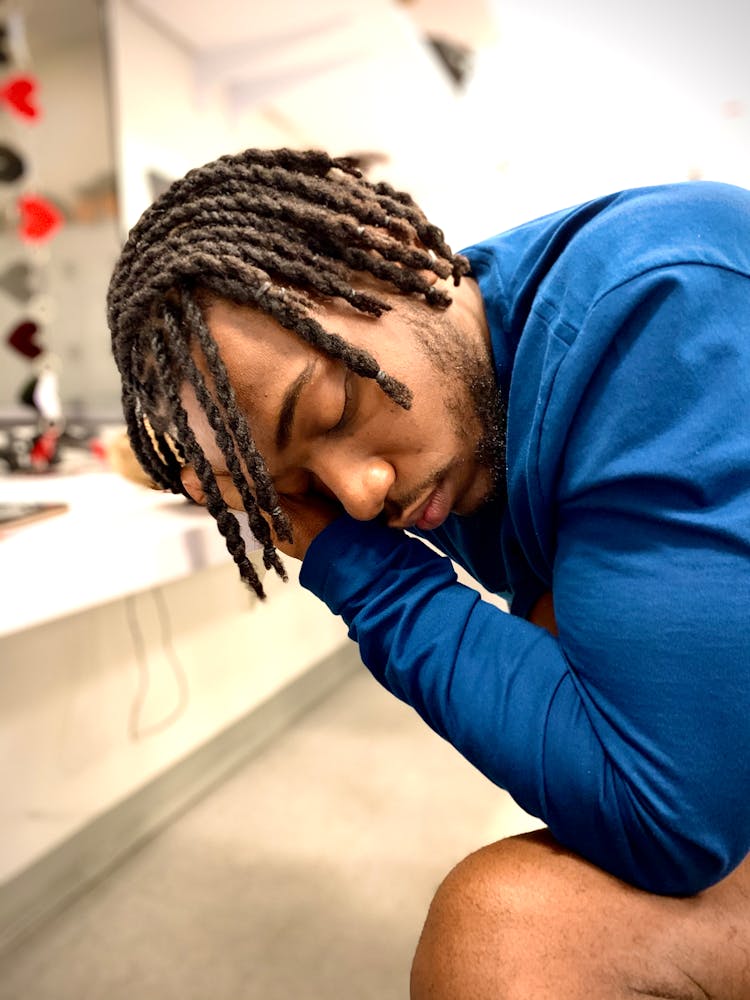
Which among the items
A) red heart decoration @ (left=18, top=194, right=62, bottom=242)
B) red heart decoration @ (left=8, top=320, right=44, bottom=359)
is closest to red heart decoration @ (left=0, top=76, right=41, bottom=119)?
red heart decoration @ (left=18, top=194, right=62, bottom=242)

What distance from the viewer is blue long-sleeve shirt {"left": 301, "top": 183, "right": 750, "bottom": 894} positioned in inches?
18.1

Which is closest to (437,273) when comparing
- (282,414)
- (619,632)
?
→ (282,414)

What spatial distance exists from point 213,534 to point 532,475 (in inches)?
15.5

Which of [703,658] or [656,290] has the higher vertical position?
[656,290]

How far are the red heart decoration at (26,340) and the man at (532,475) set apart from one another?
2.84 feet

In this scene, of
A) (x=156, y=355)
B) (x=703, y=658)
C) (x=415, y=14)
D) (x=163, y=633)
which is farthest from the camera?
(x=415, y=14)

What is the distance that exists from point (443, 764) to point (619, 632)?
39.8 inches

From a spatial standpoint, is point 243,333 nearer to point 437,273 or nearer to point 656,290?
point 437,273

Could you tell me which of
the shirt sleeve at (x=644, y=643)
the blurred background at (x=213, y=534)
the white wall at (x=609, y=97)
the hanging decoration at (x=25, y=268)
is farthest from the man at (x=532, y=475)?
the white wall at (x=609, y=97)

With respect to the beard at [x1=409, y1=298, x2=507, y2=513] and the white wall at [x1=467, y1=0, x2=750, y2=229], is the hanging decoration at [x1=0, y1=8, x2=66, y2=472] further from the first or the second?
the white wall at [x1=467, y1=0, x2=750, y2=229]

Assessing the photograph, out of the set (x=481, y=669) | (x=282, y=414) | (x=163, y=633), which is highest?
(x=282, y=414)

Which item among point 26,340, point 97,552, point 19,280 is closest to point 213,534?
Answer: point 97,552

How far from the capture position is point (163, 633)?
135 cm

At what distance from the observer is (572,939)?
0.51m
